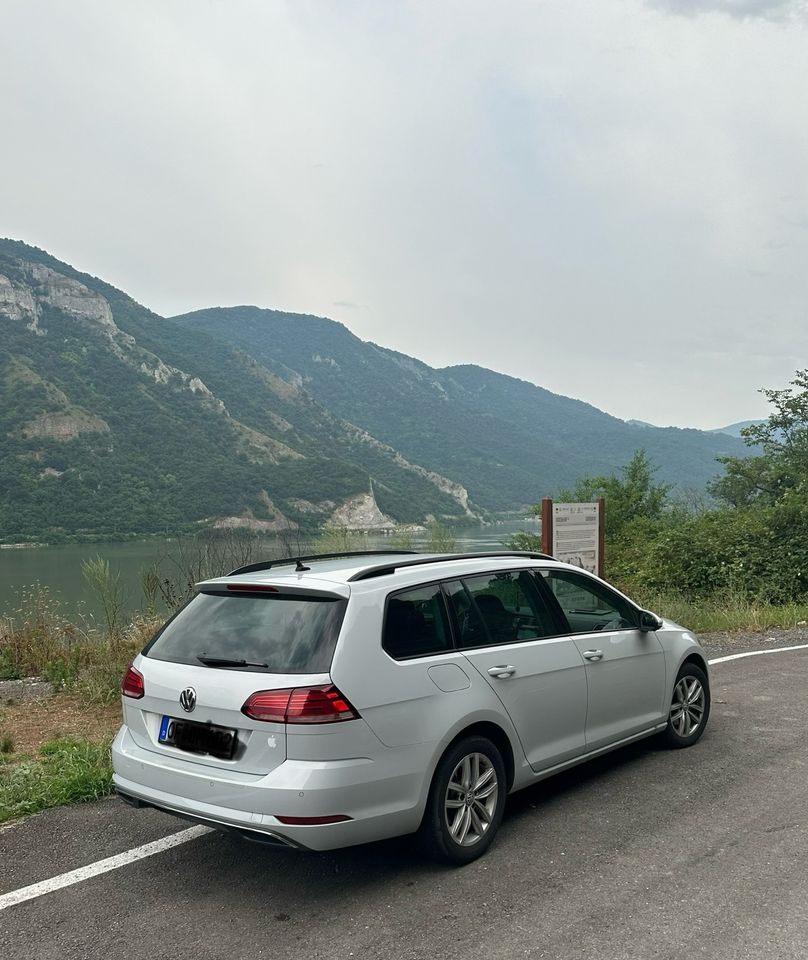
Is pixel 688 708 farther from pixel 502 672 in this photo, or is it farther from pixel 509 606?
Result: pixel 502 672

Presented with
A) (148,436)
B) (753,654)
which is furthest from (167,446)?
(753,654)

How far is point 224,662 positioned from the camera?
4.20 metres

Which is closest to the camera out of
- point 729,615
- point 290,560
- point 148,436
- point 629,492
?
point 290,560

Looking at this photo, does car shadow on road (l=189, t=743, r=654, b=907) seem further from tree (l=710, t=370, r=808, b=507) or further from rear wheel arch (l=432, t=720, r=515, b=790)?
tree (l=710, t=370, r=808, b=507)

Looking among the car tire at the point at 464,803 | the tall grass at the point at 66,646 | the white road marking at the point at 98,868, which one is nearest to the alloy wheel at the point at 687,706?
the car tire at the point at 464,803

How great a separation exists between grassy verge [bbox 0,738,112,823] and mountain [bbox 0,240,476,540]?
5671 cm

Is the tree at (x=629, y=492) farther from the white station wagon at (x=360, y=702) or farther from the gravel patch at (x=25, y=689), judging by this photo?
the white station wagon at (x=360, y=702)

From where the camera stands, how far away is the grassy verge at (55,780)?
5332mm

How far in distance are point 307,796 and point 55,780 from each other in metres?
2.63

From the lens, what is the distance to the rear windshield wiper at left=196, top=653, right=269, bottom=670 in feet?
13.5

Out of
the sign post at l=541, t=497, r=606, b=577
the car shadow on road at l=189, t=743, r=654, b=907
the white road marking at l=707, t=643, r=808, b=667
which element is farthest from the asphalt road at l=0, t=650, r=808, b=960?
the sign post at l=541, t=497, r=606, b=577

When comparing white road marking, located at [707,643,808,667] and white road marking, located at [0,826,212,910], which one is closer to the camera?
white road marking, located at [0,826,212,910]

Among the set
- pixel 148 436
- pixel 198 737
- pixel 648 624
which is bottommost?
pixel 198 737

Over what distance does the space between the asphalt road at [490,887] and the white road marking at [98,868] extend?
0.22 ft
